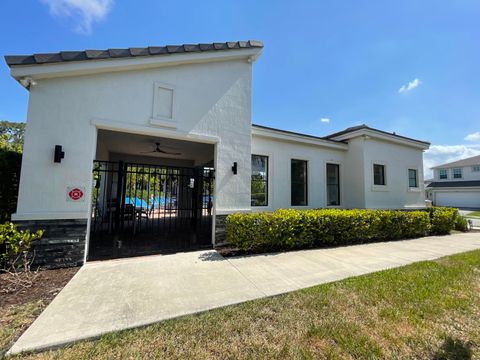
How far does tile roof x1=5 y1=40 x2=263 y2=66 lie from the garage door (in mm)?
39980

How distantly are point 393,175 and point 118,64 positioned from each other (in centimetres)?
1277

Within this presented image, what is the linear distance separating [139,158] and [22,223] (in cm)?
790

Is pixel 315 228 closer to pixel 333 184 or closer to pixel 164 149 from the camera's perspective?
pixel 333 184

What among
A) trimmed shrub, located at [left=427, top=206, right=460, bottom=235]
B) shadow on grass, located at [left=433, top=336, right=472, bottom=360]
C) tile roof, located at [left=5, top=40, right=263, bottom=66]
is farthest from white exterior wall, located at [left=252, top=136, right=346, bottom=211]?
shadow on grass, located at [left=433, top=336, right=472, bottom=360]

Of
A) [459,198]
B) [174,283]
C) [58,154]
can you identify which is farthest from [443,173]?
[58,154]

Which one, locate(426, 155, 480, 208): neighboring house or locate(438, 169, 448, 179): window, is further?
locate(438, 169, 448, 179): window

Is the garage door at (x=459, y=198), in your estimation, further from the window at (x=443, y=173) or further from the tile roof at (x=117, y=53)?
the tile roof at (x=117, y=53)

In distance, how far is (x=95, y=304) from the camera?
324 centimetres

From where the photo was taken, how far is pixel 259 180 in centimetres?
862

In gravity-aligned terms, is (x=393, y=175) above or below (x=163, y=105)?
below

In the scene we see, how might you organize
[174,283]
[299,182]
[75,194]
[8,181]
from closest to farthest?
[174,283] < [75,194] < [8,181] < [299,182]

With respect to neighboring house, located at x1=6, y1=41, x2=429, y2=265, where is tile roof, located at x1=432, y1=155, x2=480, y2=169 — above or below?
above

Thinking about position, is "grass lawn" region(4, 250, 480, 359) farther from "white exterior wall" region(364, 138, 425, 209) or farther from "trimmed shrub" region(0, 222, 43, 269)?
"white exterior wall" region(364, 138, 425, 209)

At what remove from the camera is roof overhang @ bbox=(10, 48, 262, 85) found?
4488 mm
